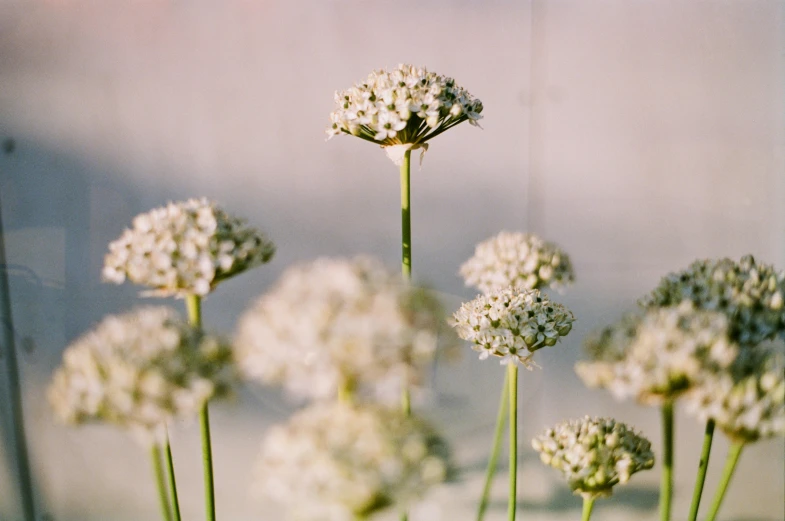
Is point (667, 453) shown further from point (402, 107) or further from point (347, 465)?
point (402, 107)

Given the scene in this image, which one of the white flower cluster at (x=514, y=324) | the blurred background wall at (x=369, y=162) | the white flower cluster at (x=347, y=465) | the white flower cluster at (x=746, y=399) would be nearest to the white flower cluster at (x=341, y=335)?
the white flower cluster at (x=347, y=465)

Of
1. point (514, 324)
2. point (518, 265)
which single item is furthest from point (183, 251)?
point (518, 265)

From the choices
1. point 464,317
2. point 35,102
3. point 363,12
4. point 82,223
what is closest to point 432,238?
point 363,12

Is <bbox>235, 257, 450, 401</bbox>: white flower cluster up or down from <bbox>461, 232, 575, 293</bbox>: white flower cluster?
up

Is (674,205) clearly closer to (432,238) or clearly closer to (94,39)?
(432,238)

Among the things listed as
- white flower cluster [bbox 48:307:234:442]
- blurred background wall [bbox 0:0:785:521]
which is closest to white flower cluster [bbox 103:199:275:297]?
white flower cluster [bbox 48:307:234:442]

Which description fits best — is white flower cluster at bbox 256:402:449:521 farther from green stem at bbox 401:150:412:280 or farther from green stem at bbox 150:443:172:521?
green stem at bbox 401:150:412:280

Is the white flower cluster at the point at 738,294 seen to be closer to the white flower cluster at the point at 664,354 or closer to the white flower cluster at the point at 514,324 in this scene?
the white flower cluster at the point at 664,354
